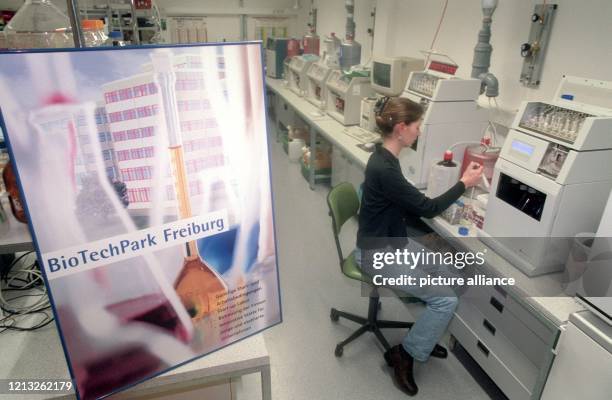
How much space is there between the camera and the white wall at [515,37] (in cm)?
193

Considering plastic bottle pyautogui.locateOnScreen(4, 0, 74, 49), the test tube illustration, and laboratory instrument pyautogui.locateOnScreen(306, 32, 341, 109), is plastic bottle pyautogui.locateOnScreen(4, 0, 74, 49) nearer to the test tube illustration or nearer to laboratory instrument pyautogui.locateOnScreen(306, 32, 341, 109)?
the test tube illustration

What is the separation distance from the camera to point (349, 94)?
11.2ft

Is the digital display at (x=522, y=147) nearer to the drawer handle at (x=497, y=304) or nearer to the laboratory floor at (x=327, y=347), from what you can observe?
the drawer handle at (x=497, y=304)

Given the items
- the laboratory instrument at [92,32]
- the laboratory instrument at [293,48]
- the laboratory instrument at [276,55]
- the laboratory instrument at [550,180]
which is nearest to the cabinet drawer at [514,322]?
the laboratory instrument at [550,180]

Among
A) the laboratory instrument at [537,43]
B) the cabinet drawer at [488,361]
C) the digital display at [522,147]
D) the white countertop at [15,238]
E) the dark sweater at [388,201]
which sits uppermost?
Result: the laboratory instrument at [537,43]

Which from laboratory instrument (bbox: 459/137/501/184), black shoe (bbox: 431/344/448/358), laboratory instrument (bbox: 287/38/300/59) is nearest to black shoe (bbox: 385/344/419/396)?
Answer: black shoe (bbox: 431/344/448/358)

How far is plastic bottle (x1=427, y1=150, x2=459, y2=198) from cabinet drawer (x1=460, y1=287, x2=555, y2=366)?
1.65ft

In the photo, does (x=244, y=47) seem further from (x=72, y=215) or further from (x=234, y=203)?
(x=72, y=215)

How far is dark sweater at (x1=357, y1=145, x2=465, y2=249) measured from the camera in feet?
5.61

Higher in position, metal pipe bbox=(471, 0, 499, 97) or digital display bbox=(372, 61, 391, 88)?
metal pipe bbox=(471, 0, 499, 97)

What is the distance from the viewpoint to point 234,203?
920 mm

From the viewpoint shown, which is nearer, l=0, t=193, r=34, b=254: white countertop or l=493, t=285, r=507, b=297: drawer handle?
l=0, t=193, r=34, b=254: white countertop

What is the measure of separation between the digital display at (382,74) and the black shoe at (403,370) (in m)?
1.87

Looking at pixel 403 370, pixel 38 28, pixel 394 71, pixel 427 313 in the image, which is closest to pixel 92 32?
pixel 38 28
